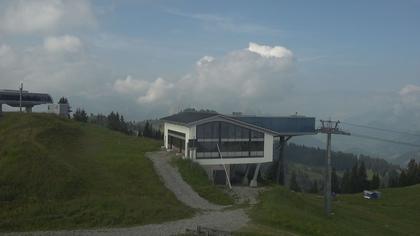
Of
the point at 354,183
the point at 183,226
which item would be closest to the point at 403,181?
the point at 354,183

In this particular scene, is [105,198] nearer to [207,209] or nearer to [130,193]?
[130,193]

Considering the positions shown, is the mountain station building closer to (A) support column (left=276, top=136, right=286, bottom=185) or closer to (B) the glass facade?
(B) the glass facade

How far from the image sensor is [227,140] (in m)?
44.2

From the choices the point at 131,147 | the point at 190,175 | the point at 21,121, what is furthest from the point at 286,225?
the point at 21,121

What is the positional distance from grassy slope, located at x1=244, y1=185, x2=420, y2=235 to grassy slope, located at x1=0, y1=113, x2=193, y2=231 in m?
5.76

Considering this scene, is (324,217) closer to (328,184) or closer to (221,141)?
(328,184)

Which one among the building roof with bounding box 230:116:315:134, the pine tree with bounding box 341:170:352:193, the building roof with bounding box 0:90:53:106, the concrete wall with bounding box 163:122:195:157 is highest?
the building roof with bounding box 0:90:53:106

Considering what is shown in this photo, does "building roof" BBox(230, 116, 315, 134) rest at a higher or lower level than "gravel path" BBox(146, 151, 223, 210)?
higher

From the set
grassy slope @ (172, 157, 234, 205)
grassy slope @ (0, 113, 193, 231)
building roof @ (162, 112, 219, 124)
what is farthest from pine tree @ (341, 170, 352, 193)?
grassy slope @ (0, 113, 193, 231)

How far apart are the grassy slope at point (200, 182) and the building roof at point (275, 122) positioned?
549cm

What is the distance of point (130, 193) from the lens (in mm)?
31969

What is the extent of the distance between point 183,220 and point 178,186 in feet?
28.2

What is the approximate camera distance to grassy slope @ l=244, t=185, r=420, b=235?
2827cm

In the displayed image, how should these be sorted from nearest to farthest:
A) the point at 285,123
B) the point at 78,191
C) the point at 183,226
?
the point at 183,226 → the point at 78,191 → the point at 285,123
